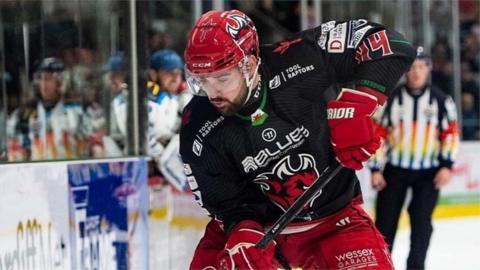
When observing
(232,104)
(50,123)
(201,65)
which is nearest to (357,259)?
(232,104)

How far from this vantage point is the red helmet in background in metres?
2.46

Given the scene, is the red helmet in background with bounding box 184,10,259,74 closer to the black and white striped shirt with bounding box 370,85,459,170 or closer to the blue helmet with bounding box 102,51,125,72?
the blue helmet with bounding box 102,51,125,72

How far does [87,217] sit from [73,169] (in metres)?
0.21

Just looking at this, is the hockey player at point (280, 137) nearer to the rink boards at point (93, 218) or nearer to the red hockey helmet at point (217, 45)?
the red hockey helmet at point (217, 45)

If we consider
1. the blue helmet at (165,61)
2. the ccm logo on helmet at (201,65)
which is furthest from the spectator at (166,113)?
the ccm logo on helmet at (201,65)

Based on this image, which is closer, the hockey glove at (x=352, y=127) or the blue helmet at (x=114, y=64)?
the hockey glove at (x=352, y=127)

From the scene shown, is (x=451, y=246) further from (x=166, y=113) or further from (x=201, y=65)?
(x=201, y=65)

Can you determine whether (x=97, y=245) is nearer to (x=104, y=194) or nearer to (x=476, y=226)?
(x=104, y=194)

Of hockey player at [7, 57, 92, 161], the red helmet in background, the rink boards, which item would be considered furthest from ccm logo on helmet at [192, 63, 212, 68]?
hockey player at [7, 57, 92, 161]

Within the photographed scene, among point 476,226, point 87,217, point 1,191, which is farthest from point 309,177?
point 476,226

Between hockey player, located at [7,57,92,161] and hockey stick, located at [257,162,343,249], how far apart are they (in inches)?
61.4

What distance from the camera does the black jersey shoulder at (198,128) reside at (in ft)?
8.73

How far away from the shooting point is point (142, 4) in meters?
4.48

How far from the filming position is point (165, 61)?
506cm
